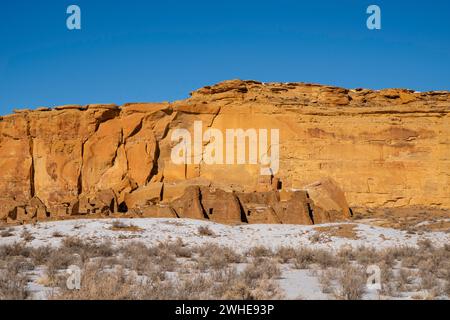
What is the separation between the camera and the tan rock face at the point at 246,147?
30.9 m

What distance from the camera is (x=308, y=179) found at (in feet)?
103

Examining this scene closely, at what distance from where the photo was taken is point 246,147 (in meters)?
31.7

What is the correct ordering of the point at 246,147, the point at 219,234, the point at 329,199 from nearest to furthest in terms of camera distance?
the point at 219,234 → the point at 329,199 → the point at 246,147

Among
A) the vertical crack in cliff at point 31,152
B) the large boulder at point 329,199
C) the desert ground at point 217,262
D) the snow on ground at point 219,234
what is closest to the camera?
the desert ground at point 217,262

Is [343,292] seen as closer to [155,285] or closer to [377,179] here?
[155,285]

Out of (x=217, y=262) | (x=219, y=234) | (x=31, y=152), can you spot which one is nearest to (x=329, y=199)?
(x=219, y=234)

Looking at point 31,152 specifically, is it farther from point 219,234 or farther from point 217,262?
point 217,262

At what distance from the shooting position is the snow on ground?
16.7m

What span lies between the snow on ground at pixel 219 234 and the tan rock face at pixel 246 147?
29.9ft

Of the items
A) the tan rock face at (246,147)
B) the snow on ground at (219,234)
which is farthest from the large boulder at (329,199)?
the snow on ground at (219,234)

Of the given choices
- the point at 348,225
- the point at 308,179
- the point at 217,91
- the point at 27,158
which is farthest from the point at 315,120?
the point at 27,158

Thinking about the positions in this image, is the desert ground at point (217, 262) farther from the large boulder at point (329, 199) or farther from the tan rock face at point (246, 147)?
the tan rock face at point (246, 147)

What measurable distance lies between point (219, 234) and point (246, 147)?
13.4 m

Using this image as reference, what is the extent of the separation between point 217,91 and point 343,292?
25.7 meters
